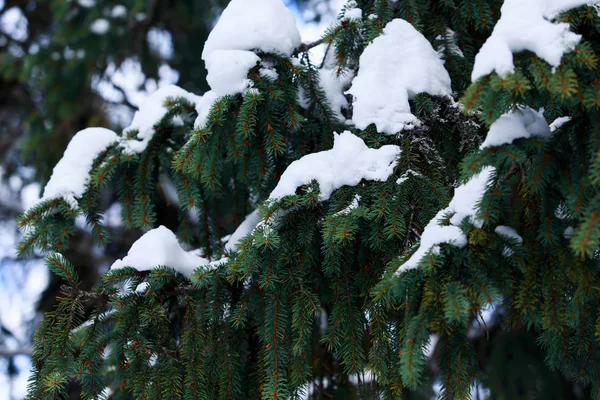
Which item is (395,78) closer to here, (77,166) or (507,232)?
(507,232)

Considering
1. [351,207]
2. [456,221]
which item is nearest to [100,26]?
[351,207]

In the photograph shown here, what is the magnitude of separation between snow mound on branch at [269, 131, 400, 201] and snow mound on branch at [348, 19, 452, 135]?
0.11 metres

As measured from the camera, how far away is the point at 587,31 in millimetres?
1379

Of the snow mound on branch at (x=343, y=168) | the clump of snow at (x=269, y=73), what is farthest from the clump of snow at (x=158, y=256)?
the clump of snow at (x=269, y=73)

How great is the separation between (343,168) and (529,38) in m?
0.66

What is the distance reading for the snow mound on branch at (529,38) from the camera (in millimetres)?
1242

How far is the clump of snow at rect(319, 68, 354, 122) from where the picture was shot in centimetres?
208

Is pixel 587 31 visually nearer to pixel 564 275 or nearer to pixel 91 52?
pixel 564 275

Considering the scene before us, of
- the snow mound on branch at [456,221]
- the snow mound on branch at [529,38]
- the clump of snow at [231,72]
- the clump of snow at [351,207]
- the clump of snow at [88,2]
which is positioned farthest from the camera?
the clump of snow at [88,2]

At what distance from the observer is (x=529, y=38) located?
127 cm

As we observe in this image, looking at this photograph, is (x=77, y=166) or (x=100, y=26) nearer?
(x=77, y=166)

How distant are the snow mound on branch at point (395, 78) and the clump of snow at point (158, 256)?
2.45ft

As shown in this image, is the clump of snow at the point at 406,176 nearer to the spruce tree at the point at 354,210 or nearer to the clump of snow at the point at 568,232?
the spruce tree at the point at 354,210

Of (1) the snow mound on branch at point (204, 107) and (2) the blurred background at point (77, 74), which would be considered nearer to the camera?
(1) the snow mound on branch at point (204, 107)
